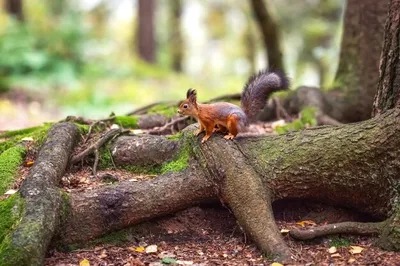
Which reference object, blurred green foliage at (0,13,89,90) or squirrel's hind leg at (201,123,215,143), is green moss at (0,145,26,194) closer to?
squirrel's hind leg at (201,123,215,143)

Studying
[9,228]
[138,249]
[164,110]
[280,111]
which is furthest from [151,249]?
[280,111]

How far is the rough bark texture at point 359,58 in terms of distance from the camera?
6586 mm

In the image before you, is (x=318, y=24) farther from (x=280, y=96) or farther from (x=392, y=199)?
(x=392, y=199)

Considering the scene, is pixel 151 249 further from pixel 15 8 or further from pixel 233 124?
pixel 15 8

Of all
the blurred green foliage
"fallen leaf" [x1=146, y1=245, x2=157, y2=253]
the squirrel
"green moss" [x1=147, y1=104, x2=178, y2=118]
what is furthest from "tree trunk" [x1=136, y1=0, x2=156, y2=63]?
"fallen leaf" [x1=146, y1=245, x2=157, y2=253]

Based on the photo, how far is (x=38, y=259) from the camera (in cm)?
336

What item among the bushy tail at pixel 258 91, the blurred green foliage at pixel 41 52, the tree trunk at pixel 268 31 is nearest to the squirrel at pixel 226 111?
the bushy tail at pixel 258 91

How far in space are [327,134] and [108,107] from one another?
8.39 metres

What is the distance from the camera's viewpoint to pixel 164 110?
21.1 feet

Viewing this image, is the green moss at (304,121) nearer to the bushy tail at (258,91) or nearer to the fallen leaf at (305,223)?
the bushy tail at (258,91)

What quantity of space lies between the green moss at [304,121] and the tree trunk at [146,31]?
11.6 m

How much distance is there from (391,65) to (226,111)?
1.40 metres

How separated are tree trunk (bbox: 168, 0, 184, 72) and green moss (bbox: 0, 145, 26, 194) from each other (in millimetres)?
17767

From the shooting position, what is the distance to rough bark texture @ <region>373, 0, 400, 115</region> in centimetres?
412
